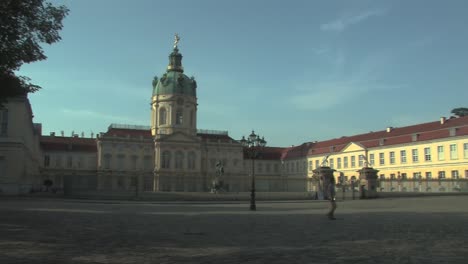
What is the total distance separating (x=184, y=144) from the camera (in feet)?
307

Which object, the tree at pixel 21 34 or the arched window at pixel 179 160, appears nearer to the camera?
the tree at pixel 21 34

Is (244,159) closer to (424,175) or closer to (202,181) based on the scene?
(202,181)

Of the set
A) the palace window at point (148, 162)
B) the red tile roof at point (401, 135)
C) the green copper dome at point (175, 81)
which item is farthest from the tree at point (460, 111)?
the palace window at point (148, 162)

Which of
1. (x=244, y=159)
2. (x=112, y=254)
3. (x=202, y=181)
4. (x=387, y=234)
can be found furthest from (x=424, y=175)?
(x=112, y=254)

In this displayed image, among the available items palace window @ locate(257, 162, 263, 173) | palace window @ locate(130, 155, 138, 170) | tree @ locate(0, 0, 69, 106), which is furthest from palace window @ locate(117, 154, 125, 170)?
tree @ locate(0, 0, 69, 106)

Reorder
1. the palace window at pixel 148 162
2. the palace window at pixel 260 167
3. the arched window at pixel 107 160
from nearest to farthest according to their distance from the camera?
the arched window at pixel 107 160 → the palace window at pixel 148 162 → the palace window at pixel 260 167

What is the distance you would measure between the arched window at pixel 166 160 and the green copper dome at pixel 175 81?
1268 cm

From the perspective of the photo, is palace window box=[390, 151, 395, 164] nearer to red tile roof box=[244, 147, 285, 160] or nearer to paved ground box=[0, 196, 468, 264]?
red tile roof box=[244, 147, 285, 160]

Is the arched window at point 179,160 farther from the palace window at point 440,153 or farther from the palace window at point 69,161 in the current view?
the palace window at point 440,153

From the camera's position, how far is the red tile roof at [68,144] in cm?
9419

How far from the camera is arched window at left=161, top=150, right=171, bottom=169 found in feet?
302

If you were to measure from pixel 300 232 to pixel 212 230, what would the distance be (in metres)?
2.68

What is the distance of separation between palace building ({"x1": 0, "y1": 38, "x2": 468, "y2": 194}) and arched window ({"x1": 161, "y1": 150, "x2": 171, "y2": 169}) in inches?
7.7

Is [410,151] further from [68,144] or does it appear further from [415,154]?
[68,144]
